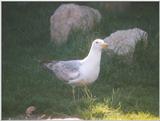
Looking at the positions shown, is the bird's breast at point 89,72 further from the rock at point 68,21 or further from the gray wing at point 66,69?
the rock at point 68,21

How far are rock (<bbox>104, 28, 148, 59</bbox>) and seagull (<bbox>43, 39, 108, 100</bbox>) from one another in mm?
1026

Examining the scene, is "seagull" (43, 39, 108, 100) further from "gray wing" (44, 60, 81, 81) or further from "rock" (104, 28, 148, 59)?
"rock" (104, 28, 148, 59)

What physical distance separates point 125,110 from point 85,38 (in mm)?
1434

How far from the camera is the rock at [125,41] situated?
636 cm

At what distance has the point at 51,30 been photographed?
707 centimetres

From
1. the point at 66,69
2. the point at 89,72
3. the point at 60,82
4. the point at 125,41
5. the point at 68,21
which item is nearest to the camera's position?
the point at 89,72

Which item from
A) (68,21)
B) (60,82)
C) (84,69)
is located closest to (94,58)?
(84,69)

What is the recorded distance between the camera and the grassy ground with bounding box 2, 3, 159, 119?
207 inches

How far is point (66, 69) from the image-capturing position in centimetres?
545

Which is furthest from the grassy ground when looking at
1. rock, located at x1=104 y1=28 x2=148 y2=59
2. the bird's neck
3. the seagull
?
the bird's neck

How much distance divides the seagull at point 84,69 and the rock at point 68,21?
4.77 ft

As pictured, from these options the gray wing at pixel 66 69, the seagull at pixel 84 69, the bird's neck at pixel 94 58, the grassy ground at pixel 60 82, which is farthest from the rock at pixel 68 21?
the bird's neck at pixel 94 58

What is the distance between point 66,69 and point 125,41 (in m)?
1.21

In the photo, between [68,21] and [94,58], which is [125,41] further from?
[94,58]
